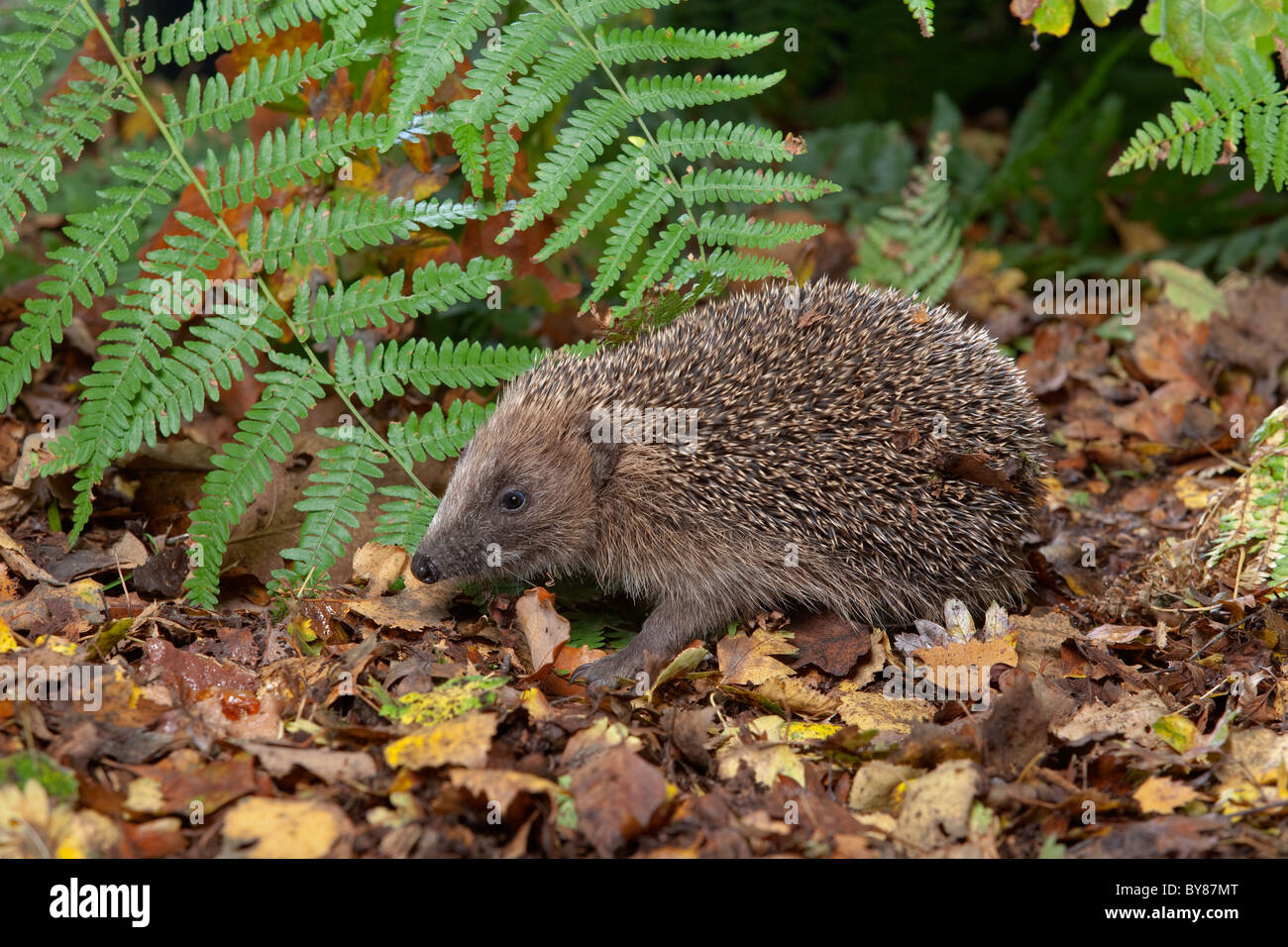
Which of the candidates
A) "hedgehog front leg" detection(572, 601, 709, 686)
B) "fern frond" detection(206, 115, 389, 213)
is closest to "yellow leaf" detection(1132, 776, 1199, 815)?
"hedgehog front leg" detection(572, 601, 709, 686)

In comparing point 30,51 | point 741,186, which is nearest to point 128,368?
point 30,51

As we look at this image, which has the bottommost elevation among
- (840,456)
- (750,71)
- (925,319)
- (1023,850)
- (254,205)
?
(1023,850)

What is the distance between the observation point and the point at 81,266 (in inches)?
217

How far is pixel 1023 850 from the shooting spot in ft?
13.3

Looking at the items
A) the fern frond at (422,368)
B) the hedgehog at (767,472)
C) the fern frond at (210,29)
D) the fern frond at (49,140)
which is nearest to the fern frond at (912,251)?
the hedgehog at (767,472)

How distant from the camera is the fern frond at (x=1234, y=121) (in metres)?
5.91

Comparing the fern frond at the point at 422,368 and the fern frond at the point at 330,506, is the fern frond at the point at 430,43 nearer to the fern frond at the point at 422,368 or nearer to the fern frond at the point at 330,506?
the fern frond at the point at 422,368

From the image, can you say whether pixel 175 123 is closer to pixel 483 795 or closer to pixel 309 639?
pixel 309 639

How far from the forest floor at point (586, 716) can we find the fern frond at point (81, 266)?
2.84ft

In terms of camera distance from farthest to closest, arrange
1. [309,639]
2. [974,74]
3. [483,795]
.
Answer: [974,74]
[309,639]
[483,795]

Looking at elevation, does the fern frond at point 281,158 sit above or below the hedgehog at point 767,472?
above

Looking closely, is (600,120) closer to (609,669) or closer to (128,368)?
(128,368)

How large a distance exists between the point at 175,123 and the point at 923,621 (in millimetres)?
4777

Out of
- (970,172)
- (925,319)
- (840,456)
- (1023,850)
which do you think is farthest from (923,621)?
(970,172)
